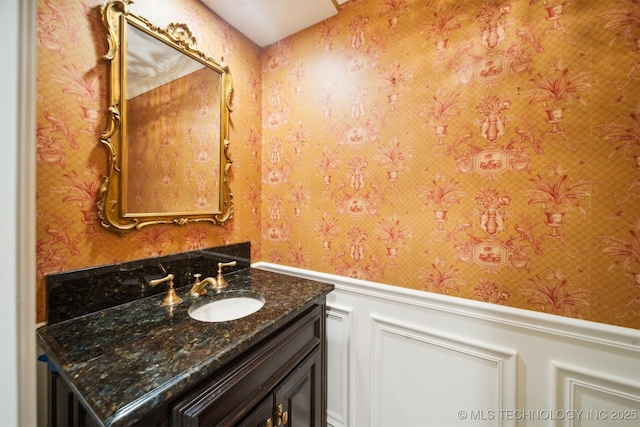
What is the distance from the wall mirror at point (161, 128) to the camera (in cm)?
91

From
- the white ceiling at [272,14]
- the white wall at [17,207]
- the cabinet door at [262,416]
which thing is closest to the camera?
the white wall at [17,207]

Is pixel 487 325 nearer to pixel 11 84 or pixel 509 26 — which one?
pixel 509 26

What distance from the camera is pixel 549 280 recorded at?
2.84 feet

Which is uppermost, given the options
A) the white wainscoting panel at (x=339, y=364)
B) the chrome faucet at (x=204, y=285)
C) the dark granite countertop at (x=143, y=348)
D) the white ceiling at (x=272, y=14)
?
the white ceiling at (x=272, y=14)

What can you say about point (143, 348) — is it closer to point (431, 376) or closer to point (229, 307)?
point (229, 307)

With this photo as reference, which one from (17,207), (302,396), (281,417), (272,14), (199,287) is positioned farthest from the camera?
(272,14)

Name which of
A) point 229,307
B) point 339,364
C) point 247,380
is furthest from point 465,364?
point 229,307

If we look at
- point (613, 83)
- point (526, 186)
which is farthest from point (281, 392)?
point (613, 83)

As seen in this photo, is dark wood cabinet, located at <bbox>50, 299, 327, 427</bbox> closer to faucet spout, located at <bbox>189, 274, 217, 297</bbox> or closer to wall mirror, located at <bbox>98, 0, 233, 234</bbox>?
faucet spout, located at <bbox>189, 274, 217, 297</bbox>

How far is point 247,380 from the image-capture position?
71 centimetres

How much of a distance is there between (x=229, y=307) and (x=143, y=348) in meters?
0.45

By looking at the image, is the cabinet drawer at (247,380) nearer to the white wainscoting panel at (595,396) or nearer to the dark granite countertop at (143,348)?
the dark granite countertop at (143,348)

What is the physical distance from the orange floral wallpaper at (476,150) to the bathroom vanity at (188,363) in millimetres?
476

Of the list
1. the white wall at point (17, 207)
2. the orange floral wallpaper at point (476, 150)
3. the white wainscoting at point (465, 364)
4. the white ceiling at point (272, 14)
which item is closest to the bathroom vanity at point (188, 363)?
the white wall at point (17, 207)
